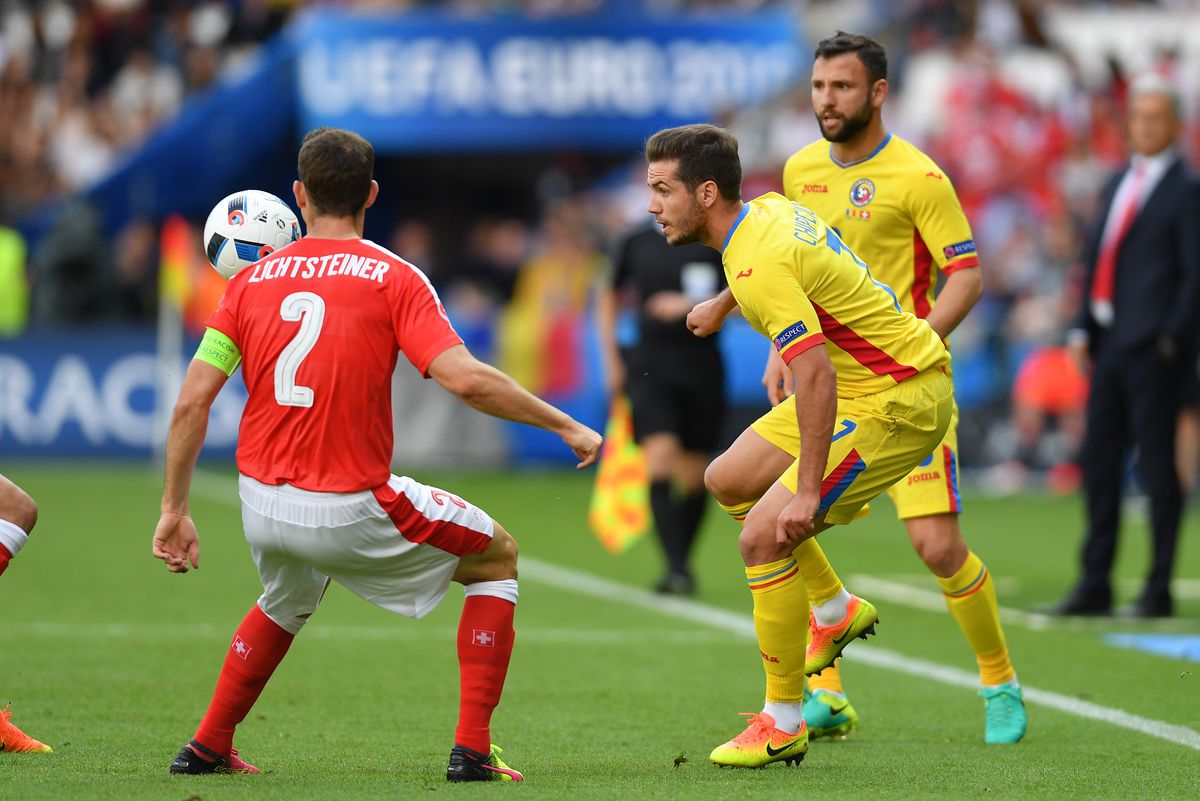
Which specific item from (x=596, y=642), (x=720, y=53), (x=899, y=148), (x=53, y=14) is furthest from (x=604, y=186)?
(x=899, y=148)

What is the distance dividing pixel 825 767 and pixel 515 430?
47.0ft

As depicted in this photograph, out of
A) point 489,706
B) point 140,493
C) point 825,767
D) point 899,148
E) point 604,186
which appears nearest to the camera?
point 489,706

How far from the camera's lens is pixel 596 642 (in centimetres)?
Result: 930

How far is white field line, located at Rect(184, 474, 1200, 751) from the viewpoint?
6980 mm

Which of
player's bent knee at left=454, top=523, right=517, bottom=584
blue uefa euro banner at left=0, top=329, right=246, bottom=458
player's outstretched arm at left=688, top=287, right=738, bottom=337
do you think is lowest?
blue uefa euro banner at left=0, top=329, right=246, bottom=458

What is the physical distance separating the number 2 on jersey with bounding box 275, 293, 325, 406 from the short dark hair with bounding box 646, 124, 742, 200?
1296mm

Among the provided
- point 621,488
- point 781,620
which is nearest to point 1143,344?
point 621,488

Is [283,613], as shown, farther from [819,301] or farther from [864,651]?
[864,651]

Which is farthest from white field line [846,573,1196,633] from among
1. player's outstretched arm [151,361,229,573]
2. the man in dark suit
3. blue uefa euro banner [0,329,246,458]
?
blue uefa euro banner [0,329,246,458]

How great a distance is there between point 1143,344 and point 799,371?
506cm

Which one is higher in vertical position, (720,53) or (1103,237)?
(720,53)

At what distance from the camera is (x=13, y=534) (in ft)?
20.5

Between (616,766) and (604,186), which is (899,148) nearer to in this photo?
(616,766)

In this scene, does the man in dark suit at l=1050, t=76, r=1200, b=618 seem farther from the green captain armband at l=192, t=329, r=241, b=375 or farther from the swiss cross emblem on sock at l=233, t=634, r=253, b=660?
the green captain armband at l=192, t=329, r=241, b=375
